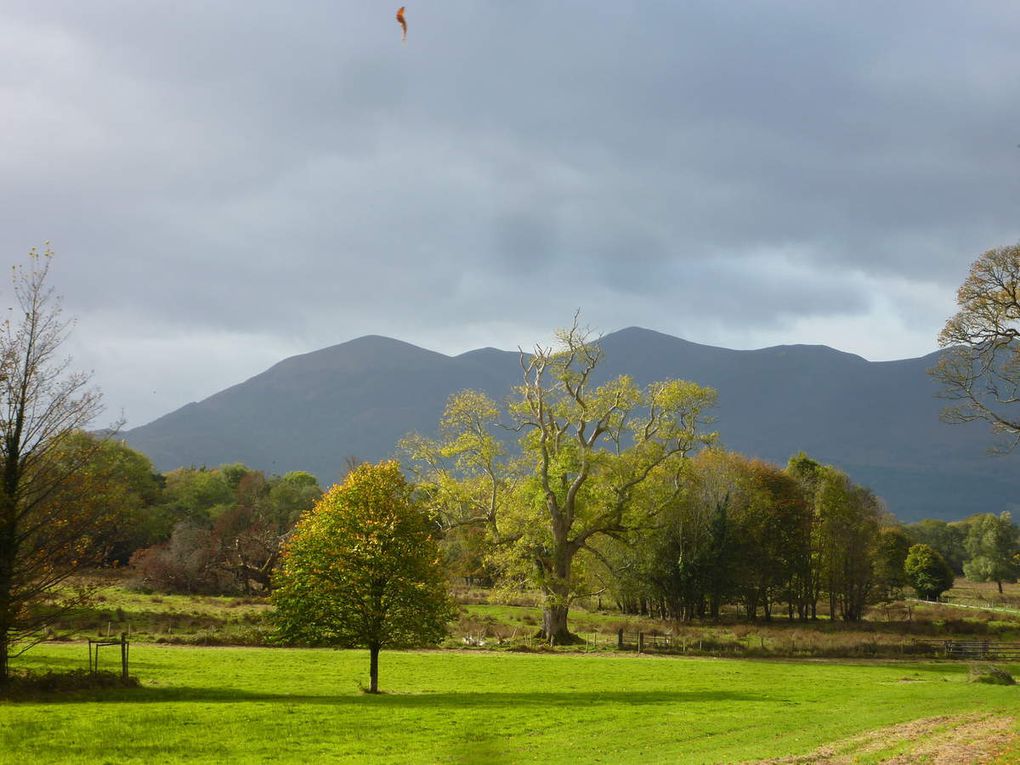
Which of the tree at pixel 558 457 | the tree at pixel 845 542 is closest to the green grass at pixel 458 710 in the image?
the tree at pixel 558 457

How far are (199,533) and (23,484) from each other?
61.3 meters

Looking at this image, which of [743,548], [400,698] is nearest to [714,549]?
[743,548]

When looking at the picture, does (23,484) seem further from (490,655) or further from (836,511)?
(836,511)

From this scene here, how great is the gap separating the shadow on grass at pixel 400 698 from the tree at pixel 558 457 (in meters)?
Answer: 20.1

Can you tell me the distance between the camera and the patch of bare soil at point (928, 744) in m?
17.0

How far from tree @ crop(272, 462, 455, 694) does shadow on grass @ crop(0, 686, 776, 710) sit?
7.20 feet

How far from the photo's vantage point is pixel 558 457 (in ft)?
162

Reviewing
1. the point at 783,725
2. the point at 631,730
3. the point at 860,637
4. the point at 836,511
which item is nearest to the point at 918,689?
the point at 783,725

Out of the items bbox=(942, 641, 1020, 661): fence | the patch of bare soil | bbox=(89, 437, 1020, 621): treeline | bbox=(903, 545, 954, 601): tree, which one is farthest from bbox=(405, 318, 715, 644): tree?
bbox=(903, 545, 954, 601): tree

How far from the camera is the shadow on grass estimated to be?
24.7 metres

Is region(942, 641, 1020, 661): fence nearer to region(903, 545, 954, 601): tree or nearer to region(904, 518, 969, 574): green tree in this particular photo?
region(903, 545, 954, 601): tree

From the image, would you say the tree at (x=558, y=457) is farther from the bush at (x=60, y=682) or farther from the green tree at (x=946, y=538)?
the green tree at (x=946, y=538)

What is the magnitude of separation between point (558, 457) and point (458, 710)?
2601 centimetres

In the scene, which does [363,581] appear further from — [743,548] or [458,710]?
[743,548]
